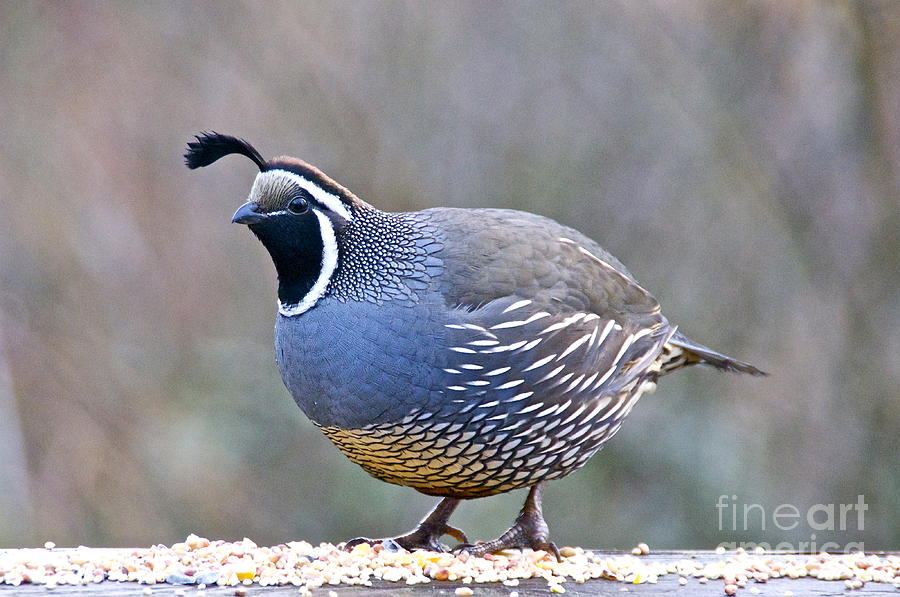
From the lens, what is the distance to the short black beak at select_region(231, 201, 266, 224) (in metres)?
3.63

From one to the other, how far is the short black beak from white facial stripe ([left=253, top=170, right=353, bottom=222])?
0.10 meters

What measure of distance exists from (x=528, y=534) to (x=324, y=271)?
47.0 inches

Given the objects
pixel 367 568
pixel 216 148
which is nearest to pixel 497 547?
pixel 367 568

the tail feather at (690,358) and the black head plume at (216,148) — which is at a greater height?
the black head plume at (216,148)

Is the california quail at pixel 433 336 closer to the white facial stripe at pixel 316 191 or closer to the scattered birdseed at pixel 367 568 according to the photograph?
the white facial stripe at pixel 316 191

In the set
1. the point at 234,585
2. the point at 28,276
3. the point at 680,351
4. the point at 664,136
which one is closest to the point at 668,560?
the point at 680,351

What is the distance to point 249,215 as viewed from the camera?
365 cm

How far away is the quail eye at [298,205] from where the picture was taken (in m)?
3.70

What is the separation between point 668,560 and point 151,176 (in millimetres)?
4656

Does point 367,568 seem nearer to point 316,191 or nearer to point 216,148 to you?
point 316,191

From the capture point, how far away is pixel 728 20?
6.93 m

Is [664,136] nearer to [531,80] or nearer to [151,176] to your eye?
[531,80]

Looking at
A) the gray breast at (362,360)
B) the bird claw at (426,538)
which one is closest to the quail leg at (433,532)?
the bird claw at (426,538)

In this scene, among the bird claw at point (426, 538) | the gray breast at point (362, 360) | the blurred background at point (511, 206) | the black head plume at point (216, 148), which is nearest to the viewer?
the gray breast at point (362, 360)
